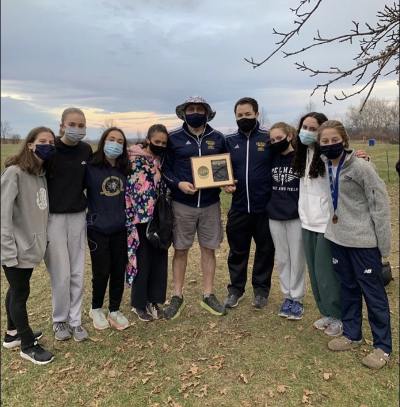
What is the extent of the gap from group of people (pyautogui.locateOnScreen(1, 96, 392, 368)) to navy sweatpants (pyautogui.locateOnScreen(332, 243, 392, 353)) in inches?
0.4

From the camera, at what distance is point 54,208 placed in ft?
12.5

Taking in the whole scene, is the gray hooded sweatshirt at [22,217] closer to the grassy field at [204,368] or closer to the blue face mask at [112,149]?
the grassy field at [204,368]

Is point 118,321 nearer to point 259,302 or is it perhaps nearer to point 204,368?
point 204,368

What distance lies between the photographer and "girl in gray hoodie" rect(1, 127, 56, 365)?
3391 millimetres

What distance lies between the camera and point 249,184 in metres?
4.46

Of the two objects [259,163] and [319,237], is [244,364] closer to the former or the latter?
[319,237]

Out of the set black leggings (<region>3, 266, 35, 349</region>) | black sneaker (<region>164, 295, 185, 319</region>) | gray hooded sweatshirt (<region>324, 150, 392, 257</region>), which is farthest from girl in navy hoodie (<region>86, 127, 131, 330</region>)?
gray hooded sweatshirt (<region>324, 150, 392, 257</region>)

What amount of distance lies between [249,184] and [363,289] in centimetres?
166

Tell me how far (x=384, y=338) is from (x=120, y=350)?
271 cm

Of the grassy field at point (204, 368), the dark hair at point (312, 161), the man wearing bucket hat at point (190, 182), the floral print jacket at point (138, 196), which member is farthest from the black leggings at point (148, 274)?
the dark hair at point (312, 161)

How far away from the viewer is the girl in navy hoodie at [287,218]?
14.0 ft

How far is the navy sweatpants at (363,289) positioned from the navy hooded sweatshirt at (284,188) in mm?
686

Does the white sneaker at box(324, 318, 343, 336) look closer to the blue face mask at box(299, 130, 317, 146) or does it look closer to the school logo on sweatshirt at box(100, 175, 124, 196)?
the blue face mask at box(299, 130, 317, 146)

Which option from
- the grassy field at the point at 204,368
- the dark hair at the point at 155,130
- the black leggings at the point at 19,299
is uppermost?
the dark hair at the point at 155,130
